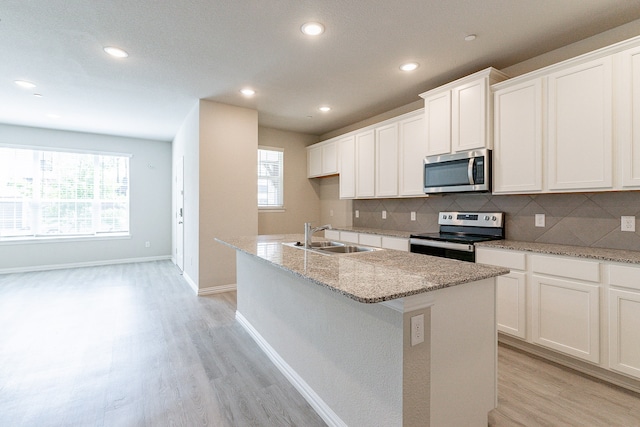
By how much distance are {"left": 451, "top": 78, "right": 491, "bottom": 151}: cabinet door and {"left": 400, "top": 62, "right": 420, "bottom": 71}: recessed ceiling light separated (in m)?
0.48

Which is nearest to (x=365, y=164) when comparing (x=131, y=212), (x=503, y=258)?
(x=503, y=258)

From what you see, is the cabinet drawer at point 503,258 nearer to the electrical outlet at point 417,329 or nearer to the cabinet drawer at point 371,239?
the cabinet drawer at point 371,239

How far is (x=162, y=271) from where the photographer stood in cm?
570

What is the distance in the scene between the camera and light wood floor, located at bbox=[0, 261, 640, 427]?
180cm

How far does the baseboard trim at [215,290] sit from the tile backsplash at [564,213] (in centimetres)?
297

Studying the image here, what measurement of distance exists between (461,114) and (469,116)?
0.09 meters

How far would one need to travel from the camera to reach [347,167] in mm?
4918

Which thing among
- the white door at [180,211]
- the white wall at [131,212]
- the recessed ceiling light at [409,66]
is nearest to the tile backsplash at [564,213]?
the recessed ceiling light at [409,66]

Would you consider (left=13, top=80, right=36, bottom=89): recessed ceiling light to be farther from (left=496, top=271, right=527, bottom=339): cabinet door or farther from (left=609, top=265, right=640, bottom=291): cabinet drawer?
(left=609, top=265, right=640, bottom=291): cabinet drawer

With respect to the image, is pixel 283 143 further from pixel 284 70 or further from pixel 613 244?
pixel 613 244

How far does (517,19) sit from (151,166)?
686 centimetres

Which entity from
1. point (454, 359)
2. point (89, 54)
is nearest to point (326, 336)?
point (454, 359)

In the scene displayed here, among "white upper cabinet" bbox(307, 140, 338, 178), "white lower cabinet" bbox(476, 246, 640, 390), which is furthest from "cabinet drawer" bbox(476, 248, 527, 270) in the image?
"white upper cabinet" bbox(307, 140, 338, 178)

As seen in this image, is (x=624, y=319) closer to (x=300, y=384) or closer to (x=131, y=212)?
(x=300, y=384)
